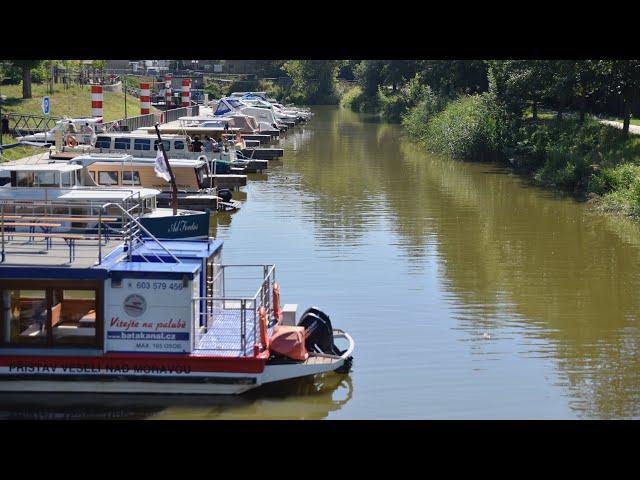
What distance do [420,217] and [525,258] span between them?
7027 mm

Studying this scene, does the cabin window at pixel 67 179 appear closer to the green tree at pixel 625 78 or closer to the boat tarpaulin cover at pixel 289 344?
the boat tarpaulin cover at pixel 289 344

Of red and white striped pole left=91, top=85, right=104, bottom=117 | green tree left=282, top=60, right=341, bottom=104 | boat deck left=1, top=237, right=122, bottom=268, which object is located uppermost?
green tree left=282, top=60, right=341, bottom=104

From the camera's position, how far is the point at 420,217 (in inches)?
1351

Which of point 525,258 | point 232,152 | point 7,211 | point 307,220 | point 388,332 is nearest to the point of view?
point 388,332

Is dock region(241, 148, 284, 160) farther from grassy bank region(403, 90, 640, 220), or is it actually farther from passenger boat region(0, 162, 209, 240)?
passenger boat region(0, 162, 209, 240)

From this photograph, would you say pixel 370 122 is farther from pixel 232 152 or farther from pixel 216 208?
pixel 216 208

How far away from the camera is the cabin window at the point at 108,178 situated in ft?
107

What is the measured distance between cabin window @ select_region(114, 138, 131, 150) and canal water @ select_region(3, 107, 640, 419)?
5338 millimetres

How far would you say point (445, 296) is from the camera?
23.2m

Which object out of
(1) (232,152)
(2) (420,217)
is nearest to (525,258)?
(2) (420,217)

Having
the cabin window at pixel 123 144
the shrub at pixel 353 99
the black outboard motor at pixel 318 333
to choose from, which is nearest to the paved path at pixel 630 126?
the cabin window at pixel 123 144

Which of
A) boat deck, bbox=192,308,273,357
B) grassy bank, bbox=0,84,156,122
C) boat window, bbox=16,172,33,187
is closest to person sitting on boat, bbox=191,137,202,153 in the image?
grassy bank, bbox=0,84,156,122

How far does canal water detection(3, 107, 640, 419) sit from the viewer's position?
1631 cm

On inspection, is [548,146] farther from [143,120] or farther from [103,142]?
[143,120]
